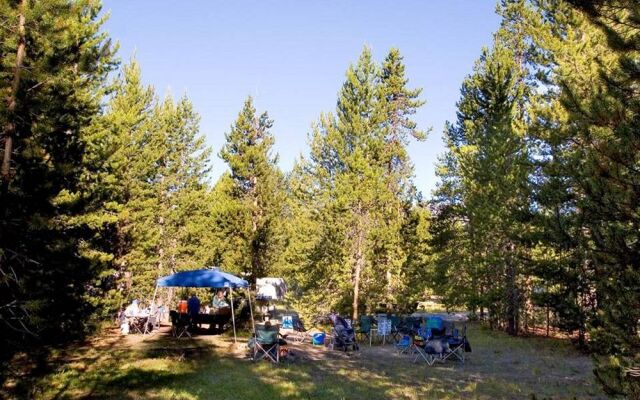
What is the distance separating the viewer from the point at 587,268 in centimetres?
1426

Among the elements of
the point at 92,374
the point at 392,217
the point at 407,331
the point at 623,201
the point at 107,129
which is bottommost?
the point at 92,374

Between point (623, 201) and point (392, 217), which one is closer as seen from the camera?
point (623, 201)

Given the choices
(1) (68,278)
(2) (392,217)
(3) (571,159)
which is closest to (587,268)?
(3) (571,159)

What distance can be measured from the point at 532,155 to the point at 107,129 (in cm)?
1529

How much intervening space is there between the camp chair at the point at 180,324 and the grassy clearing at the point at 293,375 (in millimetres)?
829

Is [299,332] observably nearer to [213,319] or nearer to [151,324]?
[213,319]

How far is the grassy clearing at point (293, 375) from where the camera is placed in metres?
8.55

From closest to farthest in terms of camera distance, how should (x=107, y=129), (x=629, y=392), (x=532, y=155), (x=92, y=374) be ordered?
(x=629, y=392) → (x=92, y=374) → (x=107, y=129) → (x=532, y=155)

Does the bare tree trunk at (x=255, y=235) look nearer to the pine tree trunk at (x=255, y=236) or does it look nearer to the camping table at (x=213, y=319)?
the pine tree trunk at (x=255, y=236)

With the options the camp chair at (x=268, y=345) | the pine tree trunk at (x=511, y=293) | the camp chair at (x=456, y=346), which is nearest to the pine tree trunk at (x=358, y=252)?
the pine tree trunk at (x=511, y=293)

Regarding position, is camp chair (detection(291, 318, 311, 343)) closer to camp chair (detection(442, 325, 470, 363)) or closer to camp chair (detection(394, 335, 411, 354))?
camp chair (detection(394, 335, 411, 354))

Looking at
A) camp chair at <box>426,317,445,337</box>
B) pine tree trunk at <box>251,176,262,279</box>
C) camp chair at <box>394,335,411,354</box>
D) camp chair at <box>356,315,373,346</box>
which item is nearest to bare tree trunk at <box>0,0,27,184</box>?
camp chair at <box>426,317,445,337</box>

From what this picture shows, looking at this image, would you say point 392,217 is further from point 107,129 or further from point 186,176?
point 186,176

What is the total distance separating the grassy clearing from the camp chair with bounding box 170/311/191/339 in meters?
0.83
